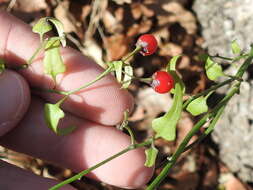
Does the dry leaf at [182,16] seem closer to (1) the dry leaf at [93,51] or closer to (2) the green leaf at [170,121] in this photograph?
(1) the dry leaf at [93,51]

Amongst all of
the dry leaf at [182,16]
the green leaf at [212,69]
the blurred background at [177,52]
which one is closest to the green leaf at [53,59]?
the green leaf at [212,69]

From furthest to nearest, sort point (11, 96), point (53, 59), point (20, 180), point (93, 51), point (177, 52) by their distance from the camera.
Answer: point (177, 52) < point (93, 51) < point (20, 180) < point (11, 96) < point (53, 59)

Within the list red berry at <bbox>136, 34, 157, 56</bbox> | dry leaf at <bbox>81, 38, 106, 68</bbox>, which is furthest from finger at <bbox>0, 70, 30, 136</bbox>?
dry leaf at <bbox>81, 38, 106, 68</bbox>

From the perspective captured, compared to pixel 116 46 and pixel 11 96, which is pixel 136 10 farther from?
pixel 11 96

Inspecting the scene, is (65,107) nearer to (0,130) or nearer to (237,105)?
(0,130)

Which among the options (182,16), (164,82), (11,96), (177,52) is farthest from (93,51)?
(164,82)

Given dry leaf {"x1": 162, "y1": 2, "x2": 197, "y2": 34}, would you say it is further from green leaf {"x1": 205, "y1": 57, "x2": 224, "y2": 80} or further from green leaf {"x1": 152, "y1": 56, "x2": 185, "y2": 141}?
green leaf {"x1": 152, "y1": 56, "x2": 185, "y2": 141}

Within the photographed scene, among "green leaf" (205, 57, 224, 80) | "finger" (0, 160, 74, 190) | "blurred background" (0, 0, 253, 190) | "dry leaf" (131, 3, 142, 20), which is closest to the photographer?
"green leaf" (205, 57, 224, 80)
